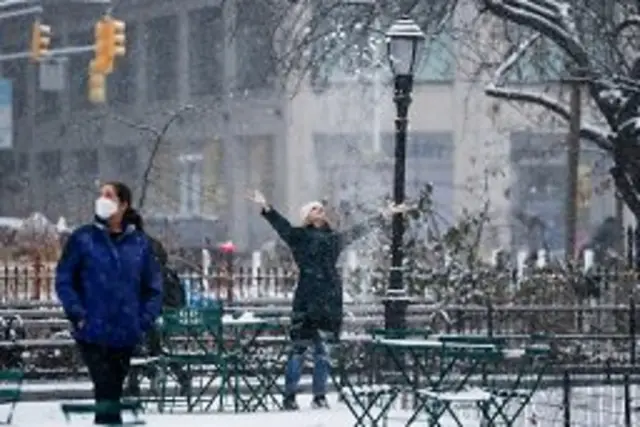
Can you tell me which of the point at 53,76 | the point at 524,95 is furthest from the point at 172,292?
the point at 53,76

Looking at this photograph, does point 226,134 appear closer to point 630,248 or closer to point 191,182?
point 191,182

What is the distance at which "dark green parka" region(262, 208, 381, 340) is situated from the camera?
62.5ft

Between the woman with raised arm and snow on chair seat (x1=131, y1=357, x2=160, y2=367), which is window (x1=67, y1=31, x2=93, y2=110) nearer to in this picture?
snow on chair seat (x1=131, y1=357, x2=160, y2=367)

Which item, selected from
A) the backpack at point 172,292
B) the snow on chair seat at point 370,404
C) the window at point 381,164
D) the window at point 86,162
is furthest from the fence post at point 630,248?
the window at point 86,162

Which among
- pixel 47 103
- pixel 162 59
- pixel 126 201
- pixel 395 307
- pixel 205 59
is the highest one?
pixel 162 59

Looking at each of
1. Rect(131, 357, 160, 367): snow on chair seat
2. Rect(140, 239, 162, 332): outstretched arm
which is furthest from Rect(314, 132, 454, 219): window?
Rect(140, 239, 162, 332): outstretched arm

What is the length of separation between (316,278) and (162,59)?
43580 mm

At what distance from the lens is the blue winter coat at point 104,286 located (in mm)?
14391

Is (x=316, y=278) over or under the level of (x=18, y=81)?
under

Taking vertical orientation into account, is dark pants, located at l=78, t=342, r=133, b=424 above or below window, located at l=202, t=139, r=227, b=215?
below

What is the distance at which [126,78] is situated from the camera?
6147 cm

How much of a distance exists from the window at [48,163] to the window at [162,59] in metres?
3.15

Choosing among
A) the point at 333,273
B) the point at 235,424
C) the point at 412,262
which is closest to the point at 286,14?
the point at 412,262

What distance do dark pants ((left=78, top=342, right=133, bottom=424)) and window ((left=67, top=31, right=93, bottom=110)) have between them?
43706 millimetres
